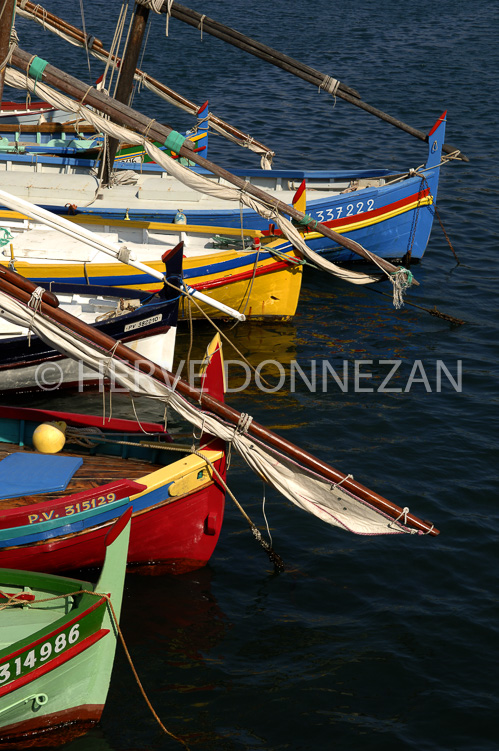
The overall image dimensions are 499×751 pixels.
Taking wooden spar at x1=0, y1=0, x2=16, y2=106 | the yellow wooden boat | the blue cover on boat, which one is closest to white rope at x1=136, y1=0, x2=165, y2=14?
the yellow wooden boat

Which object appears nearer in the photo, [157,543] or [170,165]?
[157,543]

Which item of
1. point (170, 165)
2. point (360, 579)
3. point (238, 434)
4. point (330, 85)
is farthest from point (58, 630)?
point (330, 85)

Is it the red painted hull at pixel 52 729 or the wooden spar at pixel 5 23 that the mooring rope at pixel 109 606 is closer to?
the red painted hull at pixel 52 729

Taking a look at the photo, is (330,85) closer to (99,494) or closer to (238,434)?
(238,434)

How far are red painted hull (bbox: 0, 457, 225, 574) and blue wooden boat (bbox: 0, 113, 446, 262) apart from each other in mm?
8873

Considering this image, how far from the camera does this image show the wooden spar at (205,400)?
1000cm

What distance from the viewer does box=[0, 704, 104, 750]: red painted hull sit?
848 centimetres

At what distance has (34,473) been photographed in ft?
34.1

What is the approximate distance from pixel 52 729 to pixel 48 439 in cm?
387

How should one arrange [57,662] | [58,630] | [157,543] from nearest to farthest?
[58,630]
[57,662]
[157,543]

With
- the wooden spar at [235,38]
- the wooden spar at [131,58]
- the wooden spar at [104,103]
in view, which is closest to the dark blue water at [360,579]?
the wooden spar at [104,103]

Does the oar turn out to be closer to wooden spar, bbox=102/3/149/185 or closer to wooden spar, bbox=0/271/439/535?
wooden spar, bbox=0/271/439/535

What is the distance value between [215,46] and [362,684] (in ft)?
118

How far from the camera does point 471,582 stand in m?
11.5
